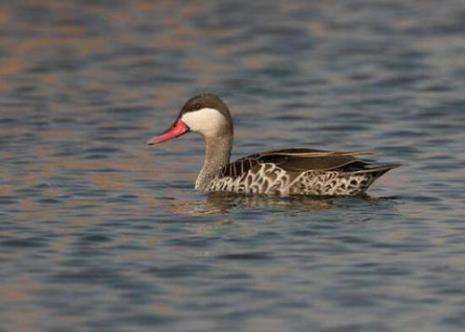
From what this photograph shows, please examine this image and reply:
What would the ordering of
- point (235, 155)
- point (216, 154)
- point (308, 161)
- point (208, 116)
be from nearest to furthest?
point (308, 161)
point (216, 154)
point (208, 116)
point (235, 155)

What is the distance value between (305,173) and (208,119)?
136 cm

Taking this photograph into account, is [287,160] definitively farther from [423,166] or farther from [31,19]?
[31,19]

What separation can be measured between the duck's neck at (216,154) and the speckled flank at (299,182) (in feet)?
1.17

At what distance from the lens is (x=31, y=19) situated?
22.2m

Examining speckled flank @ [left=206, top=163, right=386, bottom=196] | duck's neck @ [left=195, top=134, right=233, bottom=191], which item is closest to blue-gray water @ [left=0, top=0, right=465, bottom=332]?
speckled flank @ [left=206, top=163, right=386, bottom=196]

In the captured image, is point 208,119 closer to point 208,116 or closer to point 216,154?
point 208,116

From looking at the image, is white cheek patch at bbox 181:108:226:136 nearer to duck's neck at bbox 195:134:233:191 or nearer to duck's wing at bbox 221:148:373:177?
duck's neck at bbox 195:134:233:191

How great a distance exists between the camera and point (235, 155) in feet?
51.6

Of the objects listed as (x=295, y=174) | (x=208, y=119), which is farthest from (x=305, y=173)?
(x=208, y=119)

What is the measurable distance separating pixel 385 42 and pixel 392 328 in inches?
504

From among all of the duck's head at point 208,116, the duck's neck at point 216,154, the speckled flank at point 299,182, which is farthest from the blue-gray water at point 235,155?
the duck's head at point 208,116

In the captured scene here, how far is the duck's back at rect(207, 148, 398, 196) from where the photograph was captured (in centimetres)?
1347

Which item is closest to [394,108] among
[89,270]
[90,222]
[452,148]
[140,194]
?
[452,148]

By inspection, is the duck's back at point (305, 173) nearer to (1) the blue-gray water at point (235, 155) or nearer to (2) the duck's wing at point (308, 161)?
(2) the duck's wing at point (308, 161)
